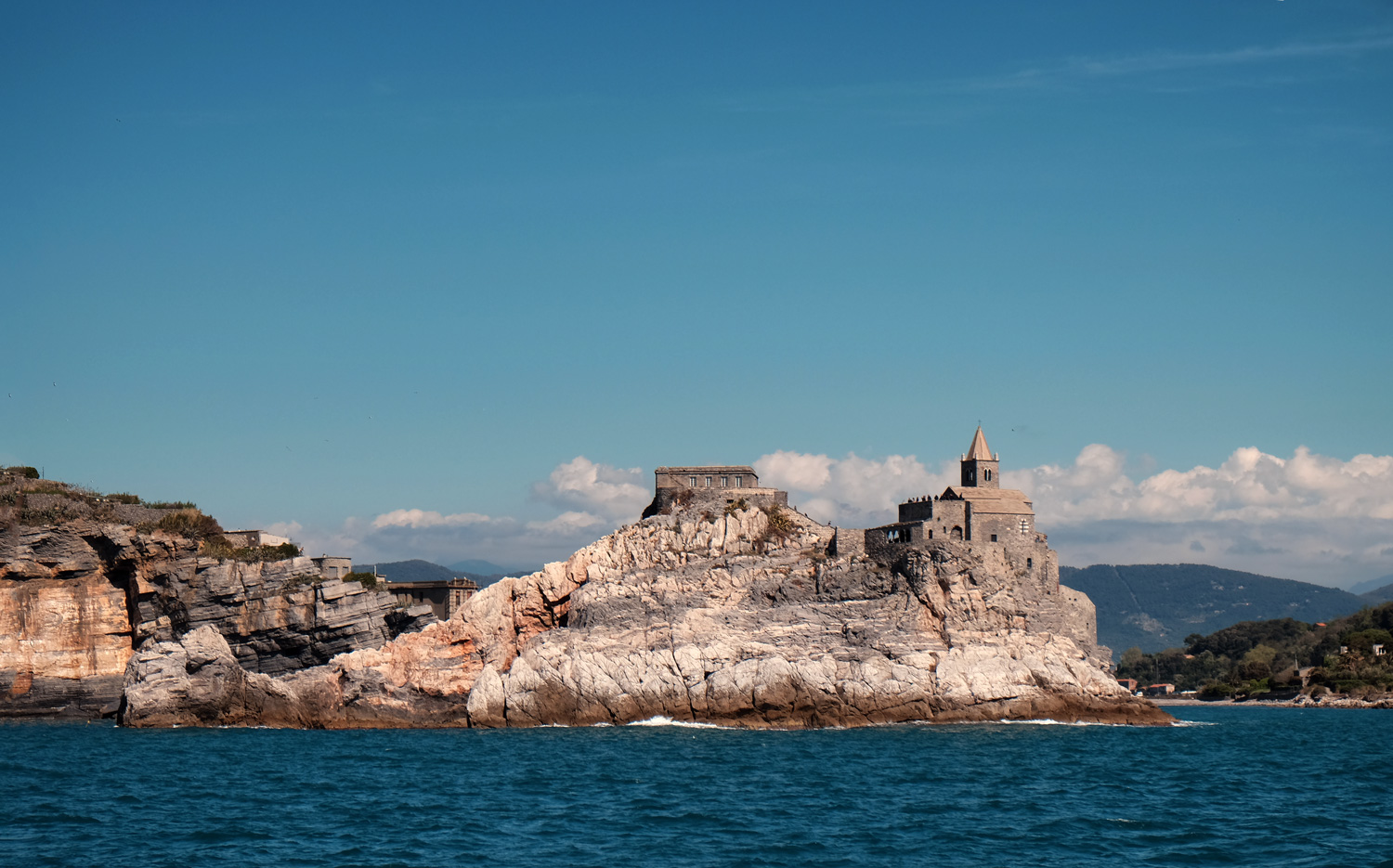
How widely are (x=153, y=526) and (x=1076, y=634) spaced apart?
166 ft

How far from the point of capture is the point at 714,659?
65125 mm

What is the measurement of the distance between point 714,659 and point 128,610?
113 feet

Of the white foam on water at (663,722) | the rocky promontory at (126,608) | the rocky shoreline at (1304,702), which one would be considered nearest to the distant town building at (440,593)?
the rocky promontory at (126,608)

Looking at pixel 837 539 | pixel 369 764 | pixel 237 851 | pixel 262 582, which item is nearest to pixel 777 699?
pixel 837 539

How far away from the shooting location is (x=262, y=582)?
242 ft

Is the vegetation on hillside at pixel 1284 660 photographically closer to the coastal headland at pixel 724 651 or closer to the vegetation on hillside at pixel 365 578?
the coastal headland at pixel 724 651

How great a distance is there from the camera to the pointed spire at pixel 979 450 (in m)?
82.4

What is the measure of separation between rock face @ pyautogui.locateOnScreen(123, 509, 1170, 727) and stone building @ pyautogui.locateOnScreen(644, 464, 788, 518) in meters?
7.58

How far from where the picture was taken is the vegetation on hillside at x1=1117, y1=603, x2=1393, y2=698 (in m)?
129

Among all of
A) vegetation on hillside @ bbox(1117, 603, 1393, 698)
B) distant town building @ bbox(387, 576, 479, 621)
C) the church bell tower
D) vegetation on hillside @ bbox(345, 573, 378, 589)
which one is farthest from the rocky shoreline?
vegetation on hillside @ bbox(345, 573, 378, 589)

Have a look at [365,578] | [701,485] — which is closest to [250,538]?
[365,578]

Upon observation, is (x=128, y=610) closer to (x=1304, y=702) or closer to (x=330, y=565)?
(x=330, y=565)

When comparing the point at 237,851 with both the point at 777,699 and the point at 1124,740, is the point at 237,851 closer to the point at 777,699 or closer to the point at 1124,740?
the point at 777,699

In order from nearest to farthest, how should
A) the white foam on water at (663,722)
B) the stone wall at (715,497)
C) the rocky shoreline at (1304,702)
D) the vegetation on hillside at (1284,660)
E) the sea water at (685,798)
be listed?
1. the sea water at (685,798)
2. the white foam on water at (663,722)
3. the stone wall at (715,497)
4. the rocky shoreline at (1304,702)
5. the vegetation on hillside at (1284,660)
